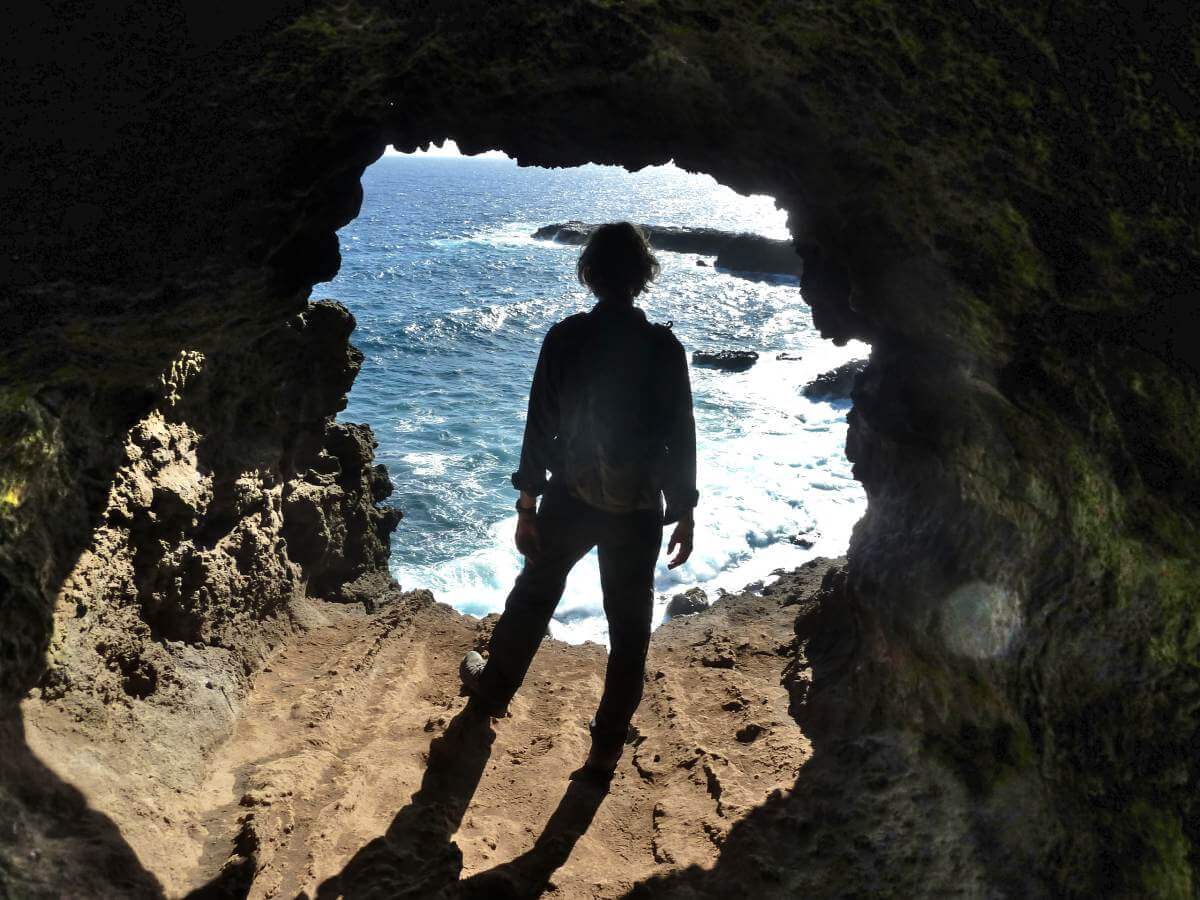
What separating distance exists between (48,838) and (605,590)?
244cm

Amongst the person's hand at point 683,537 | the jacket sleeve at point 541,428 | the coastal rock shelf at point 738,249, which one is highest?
the coastal rock shelf at point 738,249

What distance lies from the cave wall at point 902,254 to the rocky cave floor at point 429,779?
0.80m

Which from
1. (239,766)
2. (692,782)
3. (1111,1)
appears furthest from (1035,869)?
(239,766)

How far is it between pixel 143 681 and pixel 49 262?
92.5 inches

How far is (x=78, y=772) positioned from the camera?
328 cm

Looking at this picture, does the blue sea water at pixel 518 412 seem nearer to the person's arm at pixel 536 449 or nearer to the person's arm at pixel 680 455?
the person's arm at pixel 680 455

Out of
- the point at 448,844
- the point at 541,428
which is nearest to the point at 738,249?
the point at 541,428

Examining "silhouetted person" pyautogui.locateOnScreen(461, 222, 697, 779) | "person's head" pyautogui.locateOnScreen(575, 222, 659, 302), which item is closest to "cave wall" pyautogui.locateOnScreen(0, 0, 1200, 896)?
"person's head" pyautogui.locateOnScreen(575, 222, 659, 302)

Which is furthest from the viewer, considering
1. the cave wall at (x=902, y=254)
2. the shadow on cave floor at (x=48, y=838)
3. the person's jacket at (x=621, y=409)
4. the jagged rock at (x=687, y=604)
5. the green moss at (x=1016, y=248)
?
the jagged rock at (x=687, y=604)

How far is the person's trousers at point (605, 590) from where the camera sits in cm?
384

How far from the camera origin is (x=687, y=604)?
10.7 m

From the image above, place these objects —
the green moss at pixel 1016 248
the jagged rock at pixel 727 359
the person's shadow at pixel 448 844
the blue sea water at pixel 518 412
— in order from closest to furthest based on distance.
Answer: the green moss at pixel 1016 248, the person's shadow at pixel 448 844, the blue sea water at pixel 518 412, the jagged rock at pixel 727 359

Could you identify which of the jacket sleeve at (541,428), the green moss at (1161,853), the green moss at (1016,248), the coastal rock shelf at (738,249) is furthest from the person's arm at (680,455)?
the coastal rock shelf at (738,249)

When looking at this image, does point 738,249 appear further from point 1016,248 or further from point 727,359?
point 1016,248
